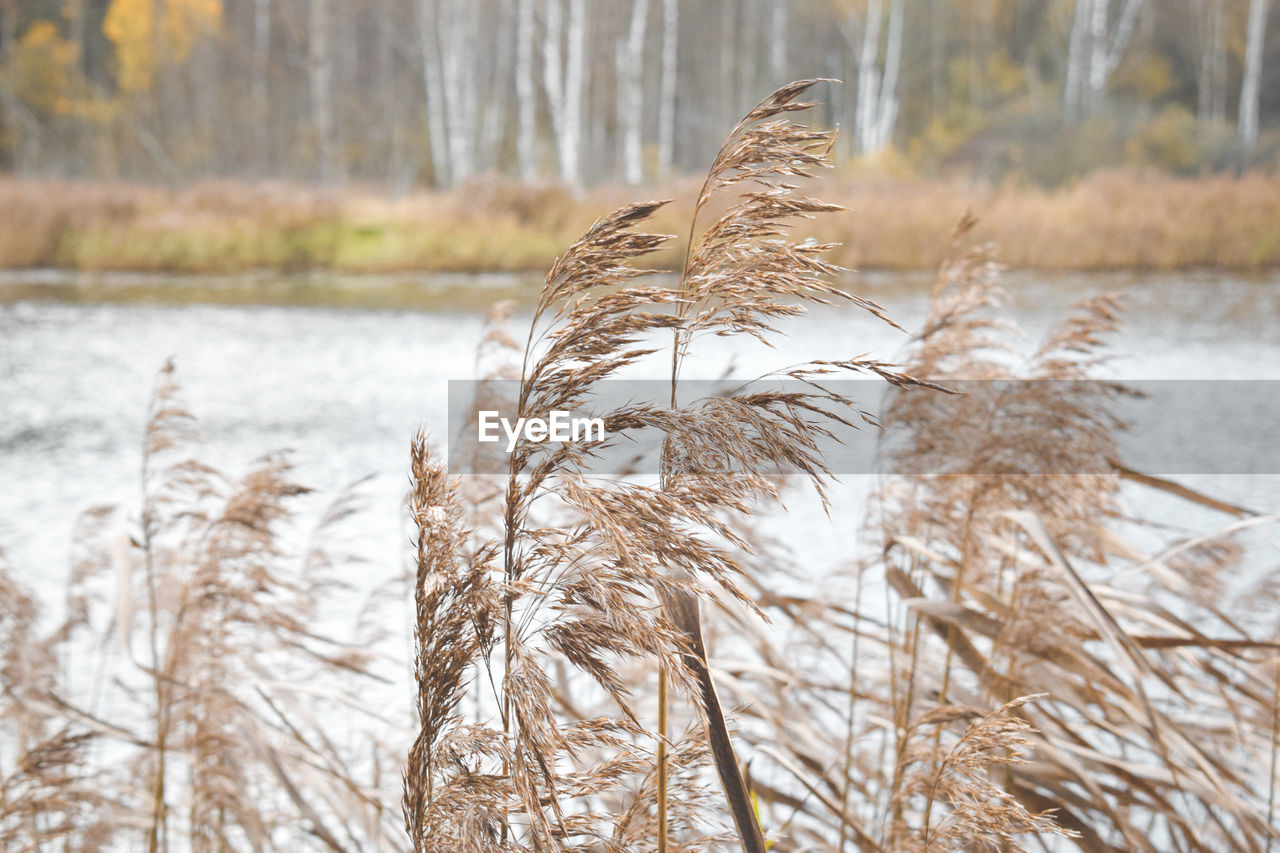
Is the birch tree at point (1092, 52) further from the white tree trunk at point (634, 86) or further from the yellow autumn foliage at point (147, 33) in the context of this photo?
the yellow autumn foliage at point (147, 33)

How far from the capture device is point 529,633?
50 centimetres

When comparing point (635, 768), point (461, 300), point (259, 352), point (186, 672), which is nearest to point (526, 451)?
point (635, 768)

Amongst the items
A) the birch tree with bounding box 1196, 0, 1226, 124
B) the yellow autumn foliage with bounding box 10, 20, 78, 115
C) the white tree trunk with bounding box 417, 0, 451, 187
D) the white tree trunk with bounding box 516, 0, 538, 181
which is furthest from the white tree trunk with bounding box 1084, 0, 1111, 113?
the yellow autumn foliage with bounding box 10, 20, 78, 115

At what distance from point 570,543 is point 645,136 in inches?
493

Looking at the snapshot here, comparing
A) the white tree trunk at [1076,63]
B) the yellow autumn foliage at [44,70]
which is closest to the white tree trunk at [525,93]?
the yellow autumn foliage at [44,70]

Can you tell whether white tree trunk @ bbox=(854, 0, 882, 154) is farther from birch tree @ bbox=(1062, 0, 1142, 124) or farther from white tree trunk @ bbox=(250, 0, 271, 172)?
white tree trunk @ bbox=(250, 0, 271, 172)

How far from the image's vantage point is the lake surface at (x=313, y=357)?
3758 mm

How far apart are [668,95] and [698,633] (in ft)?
36.4

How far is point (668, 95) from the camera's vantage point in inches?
430

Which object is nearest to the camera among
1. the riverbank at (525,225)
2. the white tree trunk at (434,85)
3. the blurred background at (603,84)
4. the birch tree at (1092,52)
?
the riverbank at (525,225)

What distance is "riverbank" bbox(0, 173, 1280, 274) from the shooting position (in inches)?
251

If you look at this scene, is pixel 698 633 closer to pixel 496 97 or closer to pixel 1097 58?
pixel 1097 58

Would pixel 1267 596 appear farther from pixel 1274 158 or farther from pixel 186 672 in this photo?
pixel 1274 158

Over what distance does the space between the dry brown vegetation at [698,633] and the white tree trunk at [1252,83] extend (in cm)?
583
